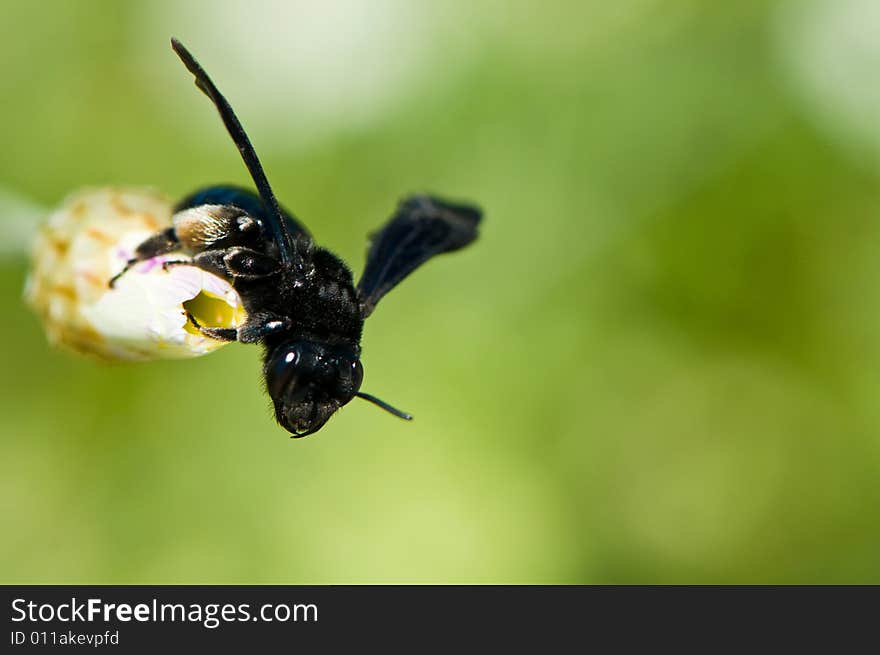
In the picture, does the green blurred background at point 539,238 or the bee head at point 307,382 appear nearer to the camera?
the bee head at point 307,382

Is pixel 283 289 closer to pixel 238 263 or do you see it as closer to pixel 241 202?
pixel 238 263

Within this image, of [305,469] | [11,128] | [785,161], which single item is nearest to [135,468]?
[305,469]

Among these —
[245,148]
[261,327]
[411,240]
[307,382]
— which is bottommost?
[307,382]

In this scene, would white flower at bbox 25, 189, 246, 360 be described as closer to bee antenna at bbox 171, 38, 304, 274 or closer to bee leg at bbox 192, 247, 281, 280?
bee leg at bbox 192, 247, 281, 280

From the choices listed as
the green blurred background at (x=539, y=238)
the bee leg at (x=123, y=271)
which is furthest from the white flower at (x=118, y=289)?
the green blurred background at (x=539, y=238)

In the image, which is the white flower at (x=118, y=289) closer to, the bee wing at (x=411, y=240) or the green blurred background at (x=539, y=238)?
the bee wing at (x=411, y=240)

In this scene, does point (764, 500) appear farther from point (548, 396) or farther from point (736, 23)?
point (736, 23)

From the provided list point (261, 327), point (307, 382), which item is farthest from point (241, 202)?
point (307, 382)
